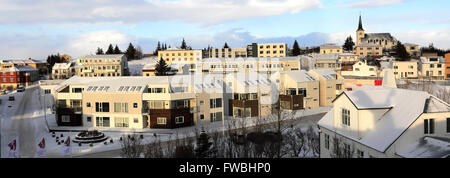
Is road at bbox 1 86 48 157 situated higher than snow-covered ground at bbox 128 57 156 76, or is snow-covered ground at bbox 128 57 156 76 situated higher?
snow-covered ground at bbox 128 57 156 76

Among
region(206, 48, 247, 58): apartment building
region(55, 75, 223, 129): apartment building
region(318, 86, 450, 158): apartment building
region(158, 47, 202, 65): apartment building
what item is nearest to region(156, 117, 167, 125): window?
region(55, 75, 223, 129): apartment building

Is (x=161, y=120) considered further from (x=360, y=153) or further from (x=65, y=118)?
(x=360, y=153)

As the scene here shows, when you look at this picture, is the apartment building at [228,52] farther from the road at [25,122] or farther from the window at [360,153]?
the window at [360,153]

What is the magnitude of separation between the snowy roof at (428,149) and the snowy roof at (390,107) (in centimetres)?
73

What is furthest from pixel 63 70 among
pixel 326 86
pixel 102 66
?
pixel 326 86

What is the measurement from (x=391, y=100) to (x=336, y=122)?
11.0 ft

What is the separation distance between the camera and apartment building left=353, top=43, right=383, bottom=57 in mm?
118750

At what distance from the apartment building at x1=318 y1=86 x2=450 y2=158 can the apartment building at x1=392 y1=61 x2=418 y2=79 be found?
70.7 metres

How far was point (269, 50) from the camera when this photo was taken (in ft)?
348

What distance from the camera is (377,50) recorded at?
119 metres

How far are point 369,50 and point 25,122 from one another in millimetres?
103222

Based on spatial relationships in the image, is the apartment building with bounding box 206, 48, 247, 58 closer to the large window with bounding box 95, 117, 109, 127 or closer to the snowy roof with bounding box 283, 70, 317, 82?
the snowy roof with bounding box 283, 70, 317, 82
